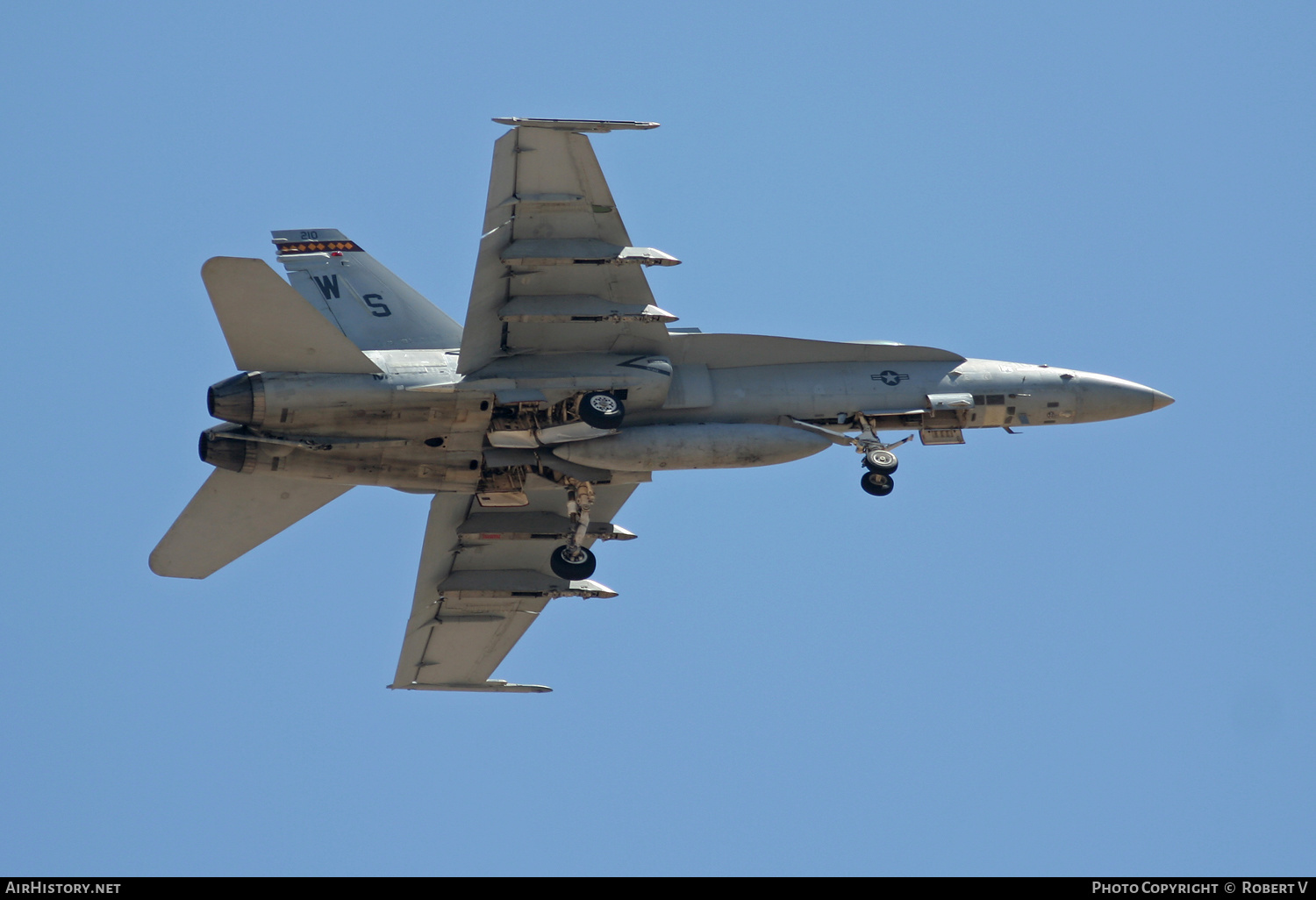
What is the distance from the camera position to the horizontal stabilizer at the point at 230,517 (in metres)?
28.8

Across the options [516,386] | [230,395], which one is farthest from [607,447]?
[230,395]

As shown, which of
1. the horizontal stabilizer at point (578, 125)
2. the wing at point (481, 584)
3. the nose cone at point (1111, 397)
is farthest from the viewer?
the wing at point (481, 584)

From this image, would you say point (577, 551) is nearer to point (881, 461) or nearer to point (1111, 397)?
point (881, 461)

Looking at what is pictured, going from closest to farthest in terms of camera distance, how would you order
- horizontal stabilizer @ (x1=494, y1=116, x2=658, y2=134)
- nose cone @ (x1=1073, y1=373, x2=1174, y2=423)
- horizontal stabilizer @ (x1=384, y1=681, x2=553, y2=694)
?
horizontal stabilizer @ (x1=494, y1=116, x2=658, y2=134) → nose cone @ (x1=1073, y1=373, x2=1174, y2=423) → horizontal stabilizer @ (x1=384, y1=681, x2=553, y2=694)

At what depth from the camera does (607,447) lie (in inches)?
1099

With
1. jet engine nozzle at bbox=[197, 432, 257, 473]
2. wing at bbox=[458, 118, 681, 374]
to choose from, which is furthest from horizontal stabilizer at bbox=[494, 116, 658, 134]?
jet engine nozzle at bbox=[197, 432, 257, 473]

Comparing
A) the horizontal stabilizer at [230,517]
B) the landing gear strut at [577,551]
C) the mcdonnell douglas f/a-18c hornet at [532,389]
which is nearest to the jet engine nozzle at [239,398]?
the mcdonnell douglas f/a-18c hornet at [532,389]

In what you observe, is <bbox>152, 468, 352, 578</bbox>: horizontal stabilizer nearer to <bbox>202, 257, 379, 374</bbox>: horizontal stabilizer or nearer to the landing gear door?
<bbox>202, 257, 379, 374</bbox>: horizontal stabilizer

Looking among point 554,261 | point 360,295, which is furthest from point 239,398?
point 554,261

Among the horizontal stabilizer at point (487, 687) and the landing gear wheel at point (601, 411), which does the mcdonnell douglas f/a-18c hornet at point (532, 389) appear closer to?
the landing gear wheel at point (601, 411)

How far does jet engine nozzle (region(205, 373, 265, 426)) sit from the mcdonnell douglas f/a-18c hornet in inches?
1.1

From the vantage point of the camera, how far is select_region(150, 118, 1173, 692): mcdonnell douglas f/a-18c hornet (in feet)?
85.6

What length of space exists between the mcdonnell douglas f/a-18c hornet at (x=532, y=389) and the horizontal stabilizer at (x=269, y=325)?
0.03 metres
